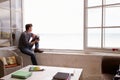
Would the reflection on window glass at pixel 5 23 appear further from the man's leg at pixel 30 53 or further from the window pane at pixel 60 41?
the window pane at pixel 60 41

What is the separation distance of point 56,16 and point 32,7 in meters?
0.75

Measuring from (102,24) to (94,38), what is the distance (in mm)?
364

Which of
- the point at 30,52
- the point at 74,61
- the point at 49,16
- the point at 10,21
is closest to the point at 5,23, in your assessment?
the point at 10,21

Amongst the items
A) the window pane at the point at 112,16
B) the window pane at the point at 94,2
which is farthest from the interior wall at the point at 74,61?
the window pane at the point at 94,2

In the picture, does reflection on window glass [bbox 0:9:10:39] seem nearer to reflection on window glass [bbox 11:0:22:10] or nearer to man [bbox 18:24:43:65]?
reflection on window glass [bbox 11:0:22:10]

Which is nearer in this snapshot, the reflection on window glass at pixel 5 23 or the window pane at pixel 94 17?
the window pane at pixel 94 17

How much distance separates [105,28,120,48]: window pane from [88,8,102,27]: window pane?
0.28 metres

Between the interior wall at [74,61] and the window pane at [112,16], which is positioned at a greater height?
the window pane at [112,16]

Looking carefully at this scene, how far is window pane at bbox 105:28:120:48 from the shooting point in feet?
11.8

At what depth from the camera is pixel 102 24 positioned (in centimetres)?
364

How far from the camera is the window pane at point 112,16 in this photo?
3564mm

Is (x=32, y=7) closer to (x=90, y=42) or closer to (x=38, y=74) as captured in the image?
(x=90, y=42)

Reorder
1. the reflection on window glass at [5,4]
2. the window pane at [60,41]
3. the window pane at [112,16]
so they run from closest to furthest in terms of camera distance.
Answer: the window pane at [112,16]
the reflection on window glass at [5,4]
the window pane at [60,41]

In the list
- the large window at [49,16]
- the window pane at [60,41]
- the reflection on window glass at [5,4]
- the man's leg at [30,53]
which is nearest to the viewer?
the reflection on window glass at [5,4]
